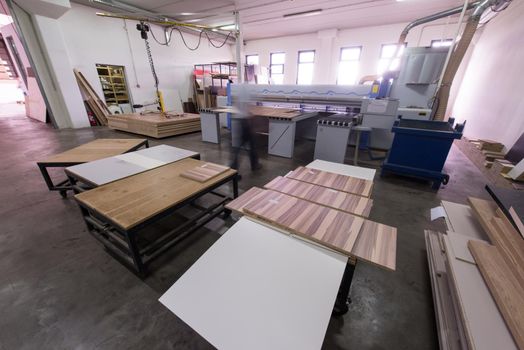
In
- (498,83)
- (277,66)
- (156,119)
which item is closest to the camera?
(498,83)

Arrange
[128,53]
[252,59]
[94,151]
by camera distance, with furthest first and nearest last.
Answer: [252,59] → [128,53] → [94,151]

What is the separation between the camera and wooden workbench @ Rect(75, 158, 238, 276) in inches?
51.4

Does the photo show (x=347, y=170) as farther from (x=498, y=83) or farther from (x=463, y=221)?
(x=498, y=83)

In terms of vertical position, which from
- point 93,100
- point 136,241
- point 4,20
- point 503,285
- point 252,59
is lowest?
point 136,241

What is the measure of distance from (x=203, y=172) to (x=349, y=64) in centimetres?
938

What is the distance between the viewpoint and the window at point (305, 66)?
9492 mm

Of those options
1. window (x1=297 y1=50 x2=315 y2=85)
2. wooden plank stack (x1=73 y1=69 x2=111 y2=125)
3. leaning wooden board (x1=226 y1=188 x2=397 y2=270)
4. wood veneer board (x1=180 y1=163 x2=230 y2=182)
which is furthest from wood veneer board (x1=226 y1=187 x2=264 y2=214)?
window (x1=297 y1=50 x2=315 y2=85)

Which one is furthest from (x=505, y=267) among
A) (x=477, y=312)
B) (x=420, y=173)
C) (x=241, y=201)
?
(x=420, y=173)

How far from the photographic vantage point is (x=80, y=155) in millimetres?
2498

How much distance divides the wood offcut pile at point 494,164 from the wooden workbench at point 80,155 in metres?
5.30

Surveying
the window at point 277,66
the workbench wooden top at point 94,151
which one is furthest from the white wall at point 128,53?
the workbench wooden top at point 94,151

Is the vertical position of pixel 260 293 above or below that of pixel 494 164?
above

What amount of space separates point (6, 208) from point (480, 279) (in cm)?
416

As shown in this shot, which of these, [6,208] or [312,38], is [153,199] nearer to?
[6,208]
